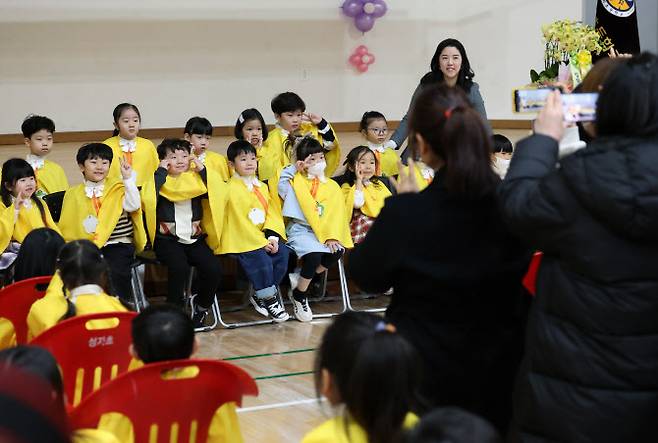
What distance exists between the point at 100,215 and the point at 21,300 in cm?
151

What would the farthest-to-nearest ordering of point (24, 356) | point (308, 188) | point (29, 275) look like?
1. point (308, 188)
2. point (29, 275)
3. point (24, 356)

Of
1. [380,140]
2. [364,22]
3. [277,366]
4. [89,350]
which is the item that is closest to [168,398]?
[89,350]

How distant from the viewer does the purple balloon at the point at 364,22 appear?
11.1m

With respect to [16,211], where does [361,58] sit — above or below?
above

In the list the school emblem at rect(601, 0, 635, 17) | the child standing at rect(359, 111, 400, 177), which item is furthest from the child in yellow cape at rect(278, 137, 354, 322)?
the school emblem at rect(601, 0, 635, 17)

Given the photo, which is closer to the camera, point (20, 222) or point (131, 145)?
point (20, 222)

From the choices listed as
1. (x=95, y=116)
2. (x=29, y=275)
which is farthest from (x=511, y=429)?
(x=95, y=116)

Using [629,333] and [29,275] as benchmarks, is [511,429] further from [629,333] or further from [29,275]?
[29,275]

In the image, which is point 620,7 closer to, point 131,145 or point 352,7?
point 352,7

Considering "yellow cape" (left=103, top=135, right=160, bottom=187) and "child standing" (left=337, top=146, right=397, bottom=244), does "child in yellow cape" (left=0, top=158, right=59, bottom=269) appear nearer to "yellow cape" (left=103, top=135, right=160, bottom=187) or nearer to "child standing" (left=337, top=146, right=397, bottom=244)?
"yellow cape" (left=103, top=135, right=160, bottom=187)

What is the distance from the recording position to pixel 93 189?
186 inches

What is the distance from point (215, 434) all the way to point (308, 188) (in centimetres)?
311

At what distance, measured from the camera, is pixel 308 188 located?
518 centimetres

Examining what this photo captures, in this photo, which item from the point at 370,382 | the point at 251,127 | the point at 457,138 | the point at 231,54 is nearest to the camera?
the point at 370,382
